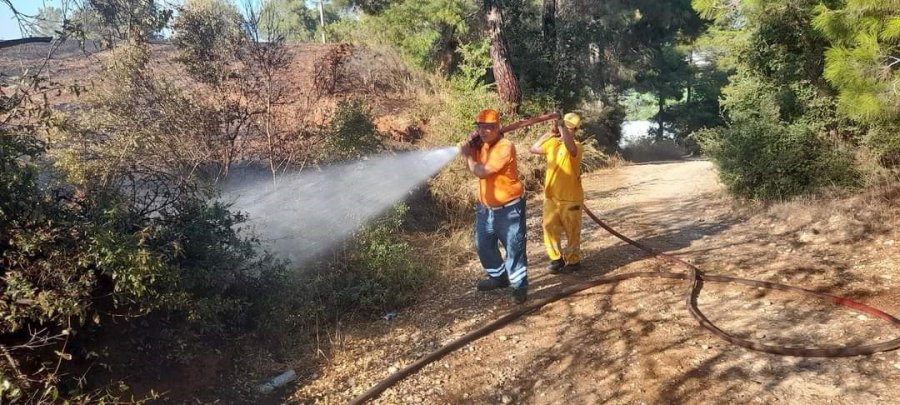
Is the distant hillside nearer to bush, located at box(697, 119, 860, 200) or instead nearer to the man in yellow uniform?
the man in yellow uniform

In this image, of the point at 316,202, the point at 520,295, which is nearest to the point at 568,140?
the point at 520,295

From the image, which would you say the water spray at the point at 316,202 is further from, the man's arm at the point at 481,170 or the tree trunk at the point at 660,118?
the tree trunk at the point at 660,118

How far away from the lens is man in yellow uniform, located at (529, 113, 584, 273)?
542 centimetres

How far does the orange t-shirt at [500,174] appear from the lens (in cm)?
477

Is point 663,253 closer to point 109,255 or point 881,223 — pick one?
Answer: point 881,223

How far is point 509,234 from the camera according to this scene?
4.91 meters

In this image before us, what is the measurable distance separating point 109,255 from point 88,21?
9.20 ft

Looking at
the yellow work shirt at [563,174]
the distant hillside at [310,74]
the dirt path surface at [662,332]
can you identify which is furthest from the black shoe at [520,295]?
the distant hillside at [310,74]

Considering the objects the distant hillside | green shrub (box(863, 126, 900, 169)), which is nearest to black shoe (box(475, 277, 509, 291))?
the distant hillside

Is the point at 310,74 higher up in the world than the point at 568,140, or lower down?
higher up

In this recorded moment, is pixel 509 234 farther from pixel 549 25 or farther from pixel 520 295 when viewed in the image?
pixel 549 25

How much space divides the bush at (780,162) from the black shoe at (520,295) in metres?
4.47

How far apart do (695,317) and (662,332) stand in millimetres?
320

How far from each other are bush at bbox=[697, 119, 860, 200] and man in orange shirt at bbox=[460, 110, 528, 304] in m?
4.42
